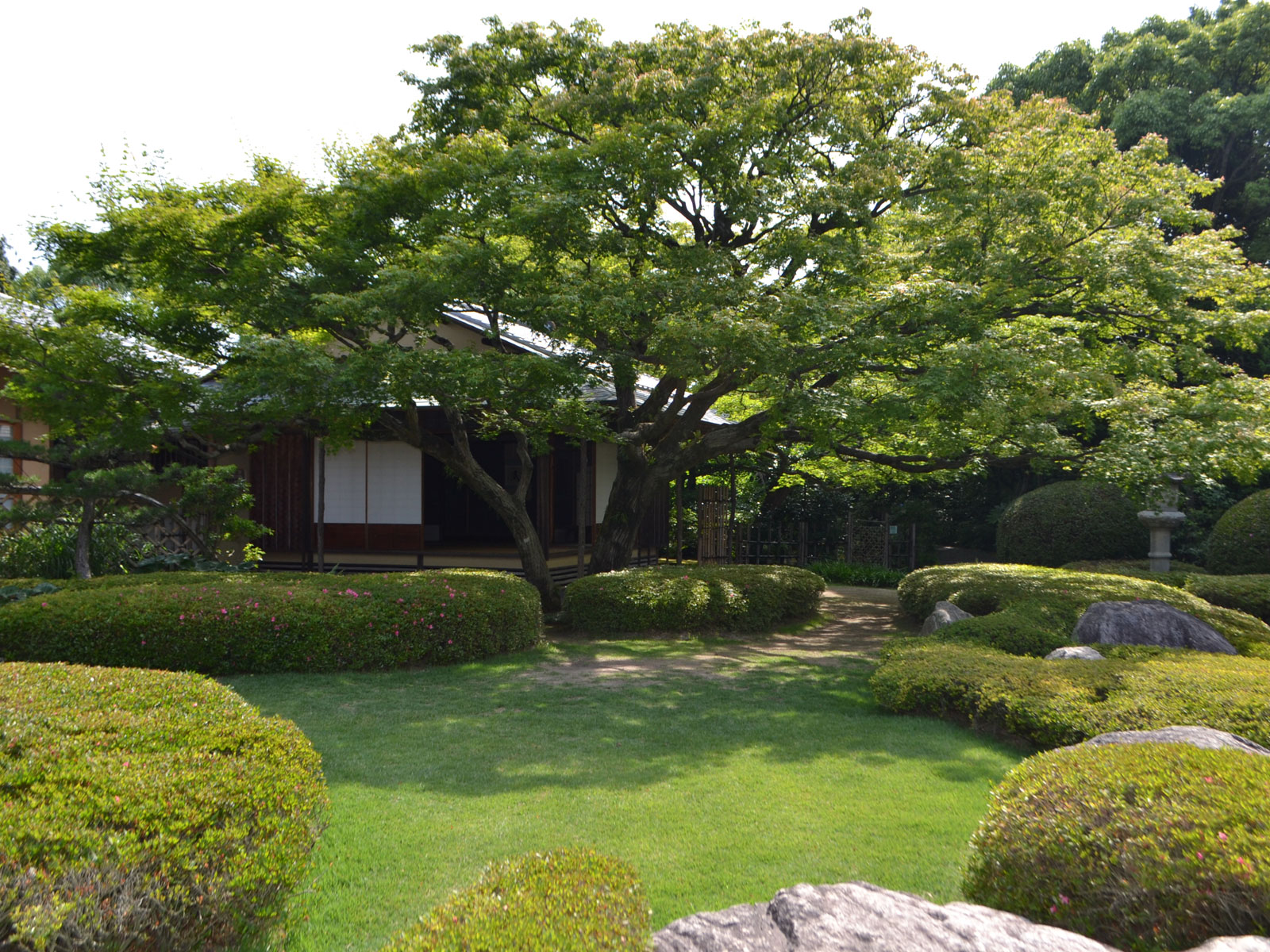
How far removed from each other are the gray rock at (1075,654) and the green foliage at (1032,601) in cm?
65

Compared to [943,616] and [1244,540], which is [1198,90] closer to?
[1244,540]

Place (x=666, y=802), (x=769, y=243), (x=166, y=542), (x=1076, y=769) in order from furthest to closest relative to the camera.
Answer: (x=166, y=542) → (x=769, y=243) → (x=666, y=802) → (x=1076, y=769)

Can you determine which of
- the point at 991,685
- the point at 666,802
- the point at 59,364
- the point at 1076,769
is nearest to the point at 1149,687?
the point at 991,685

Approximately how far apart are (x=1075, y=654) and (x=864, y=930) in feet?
19.8

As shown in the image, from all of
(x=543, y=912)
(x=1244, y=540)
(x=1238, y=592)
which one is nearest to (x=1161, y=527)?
(x=1244, y=540)

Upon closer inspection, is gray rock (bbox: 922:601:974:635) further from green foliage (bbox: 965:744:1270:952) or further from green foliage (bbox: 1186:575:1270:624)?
green foliage (bbox: 965:744:1270:952)

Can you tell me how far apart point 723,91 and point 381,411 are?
19.0 ft

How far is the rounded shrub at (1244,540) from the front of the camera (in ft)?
46.4

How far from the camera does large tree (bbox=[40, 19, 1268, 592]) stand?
32.5ft

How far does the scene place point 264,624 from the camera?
29.0 feet

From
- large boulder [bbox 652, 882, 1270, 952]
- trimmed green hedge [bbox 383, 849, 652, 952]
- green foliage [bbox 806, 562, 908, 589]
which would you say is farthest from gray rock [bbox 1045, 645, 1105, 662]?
green foliage [bbox 806, 562, 908, 589]

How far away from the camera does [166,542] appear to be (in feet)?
50.2

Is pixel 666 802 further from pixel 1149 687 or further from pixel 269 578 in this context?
pixel 269 578

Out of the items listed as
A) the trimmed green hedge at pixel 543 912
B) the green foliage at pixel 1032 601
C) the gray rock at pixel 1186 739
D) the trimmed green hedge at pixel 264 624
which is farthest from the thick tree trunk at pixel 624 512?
the trimmed green hedge at pixel 543 912
